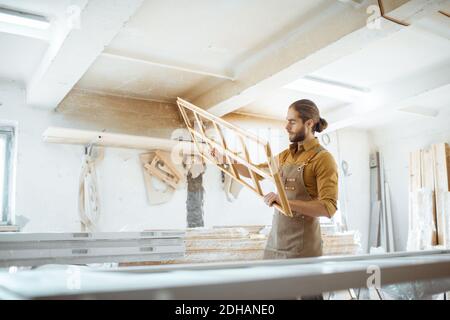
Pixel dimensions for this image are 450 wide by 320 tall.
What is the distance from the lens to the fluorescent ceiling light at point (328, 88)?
15.3ft

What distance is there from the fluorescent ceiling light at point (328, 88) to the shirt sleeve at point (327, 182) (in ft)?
7.12

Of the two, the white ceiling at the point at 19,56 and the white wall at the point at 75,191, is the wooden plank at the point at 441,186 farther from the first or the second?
the white ceiling at the point at 19,56

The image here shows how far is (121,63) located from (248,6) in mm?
1535

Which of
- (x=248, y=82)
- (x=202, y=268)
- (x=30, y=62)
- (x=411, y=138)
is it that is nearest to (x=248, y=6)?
(x=248, y=82)

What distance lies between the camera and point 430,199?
5.93 m

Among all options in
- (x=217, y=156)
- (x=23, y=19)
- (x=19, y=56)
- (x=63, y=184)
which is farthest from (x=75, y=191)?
(x=217, y=156)

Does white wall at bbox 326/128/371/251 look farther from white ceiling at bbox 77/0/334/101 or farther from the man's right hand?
the man's right hand

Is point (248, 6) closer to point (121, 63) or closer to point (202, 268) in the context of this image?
point (121, 63)

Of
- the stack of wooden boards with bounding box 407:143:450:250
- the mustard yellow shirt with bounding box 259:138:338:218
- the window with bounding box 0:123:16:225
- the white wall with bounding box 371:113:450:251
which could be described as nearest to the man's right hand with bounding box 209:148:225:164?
the mustard yellow shirt with bounding box 259:138:338:218

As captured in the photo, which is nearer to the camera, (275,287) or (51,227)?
(275,287)
